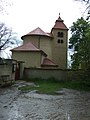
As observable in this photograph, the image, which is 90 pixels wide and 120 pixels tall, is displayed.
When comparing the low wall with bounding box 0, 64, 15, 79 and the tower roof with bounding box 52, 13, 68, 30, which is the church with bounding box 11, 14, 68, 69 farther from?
the low wall with bounding box 0, 64, 15, 79

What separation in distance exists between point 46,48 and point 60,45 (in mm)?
4394

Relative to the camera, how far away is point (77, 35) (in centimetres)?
4853

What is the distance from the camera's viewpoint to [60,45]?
166 feet

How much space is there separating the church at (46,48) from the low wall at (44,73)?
6.54 m

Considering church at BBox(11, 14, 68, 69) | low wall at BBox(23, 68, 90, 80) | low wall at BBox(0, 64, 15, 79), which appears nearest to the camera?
low wall at BBox(0, 64, 15, 79)

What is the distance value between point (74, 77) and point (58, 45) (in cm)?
2252

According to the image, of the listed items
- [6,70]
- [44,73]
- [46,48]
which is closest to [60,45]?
[46,48]

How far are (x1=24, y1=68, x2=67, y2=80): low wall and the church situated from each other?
6.54 meters

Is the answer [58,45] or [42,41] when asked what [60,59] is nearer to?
[58,45]

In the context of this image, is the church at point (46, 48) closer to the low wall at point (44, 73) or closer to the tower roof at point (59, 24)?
the tower roof at point (59, 24)

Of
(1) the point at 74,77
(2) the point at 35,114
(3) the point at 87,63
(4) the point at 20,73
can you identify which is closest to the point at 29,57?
(4) the point at 20,73

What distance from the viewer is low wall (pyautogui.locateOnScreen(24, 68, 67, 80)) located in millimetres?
30000

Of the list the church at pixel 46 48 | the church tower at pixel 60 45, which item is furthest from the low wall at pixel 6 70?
the church tower at pixel 60 45

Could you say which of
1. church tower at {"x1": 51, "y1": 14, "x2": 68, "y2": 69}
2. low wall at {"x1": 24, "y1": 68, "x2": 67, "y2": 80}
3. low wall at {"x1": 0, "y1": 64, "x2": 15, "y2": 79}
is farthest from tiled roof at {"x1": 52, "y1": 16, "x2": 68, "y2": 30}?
low wall at {"x1": 0, "y1": 64, "x2": 15, "y2": 79}
